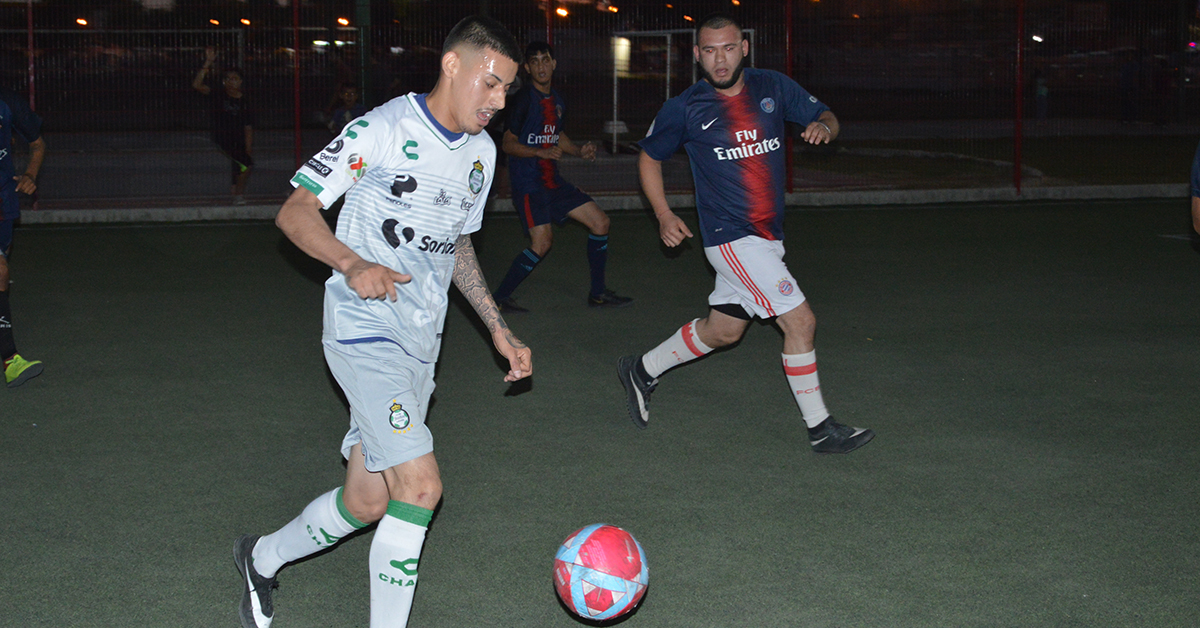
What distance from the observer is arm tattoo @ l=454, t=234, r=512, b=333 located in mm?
3727

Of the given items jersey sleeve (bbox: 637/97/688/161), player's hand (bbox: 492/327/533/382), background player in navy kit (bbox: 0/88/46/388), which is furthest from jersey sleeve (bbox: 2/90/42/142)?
player's hand (bbox: 492/327/533/382)

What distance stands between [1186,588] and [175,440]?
4452mm

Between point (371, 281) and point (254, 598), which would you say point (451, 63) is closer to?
point (371, 281)

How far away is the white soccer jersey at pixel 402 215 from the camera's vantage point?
3400 millimetres

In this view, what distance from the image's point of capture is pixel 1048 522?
4.47 meters

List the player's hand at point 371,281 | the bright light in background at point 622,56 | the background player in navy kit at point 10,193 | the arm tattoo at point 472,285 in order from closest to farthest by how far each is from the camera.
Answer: the player's hand at point 371,281
the arm tattoo at point 472,285
the background player in navy kit at point 10,193
the bright light in background at point 622,56

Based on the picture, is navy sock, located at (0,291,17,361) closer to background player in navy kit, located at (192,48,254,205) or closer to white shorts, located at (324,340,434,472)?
white shorts, located at (324,340,434,472)

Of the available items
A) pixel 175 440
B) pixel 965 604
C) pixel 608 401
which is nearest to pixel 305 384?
pixel 175 440

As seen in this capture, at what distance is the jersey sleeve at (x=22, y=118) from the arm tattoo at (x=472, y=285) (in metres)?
4.46

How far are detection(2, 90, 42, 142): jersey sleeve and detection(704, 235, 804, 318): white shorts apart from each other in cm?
442

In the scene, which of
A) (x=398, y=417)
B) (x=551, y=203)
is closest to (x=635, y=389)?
(x=398, y=417)

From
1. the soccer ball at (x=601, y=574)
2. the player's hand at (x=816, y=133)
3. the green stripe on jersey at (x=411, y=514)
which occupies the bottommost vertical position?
the soccer ball at (x=601, y=574)

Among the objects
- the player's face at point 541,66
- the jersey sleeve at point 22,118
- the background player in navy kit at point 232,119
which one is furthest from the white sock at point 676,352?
the background player in navy kit at point 232,119

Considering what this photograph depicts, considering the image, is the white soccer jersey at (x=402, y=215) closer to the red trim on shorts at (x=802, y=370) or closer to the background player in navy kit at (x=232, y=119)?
the red trim on shorts at (x=802, y=370)
